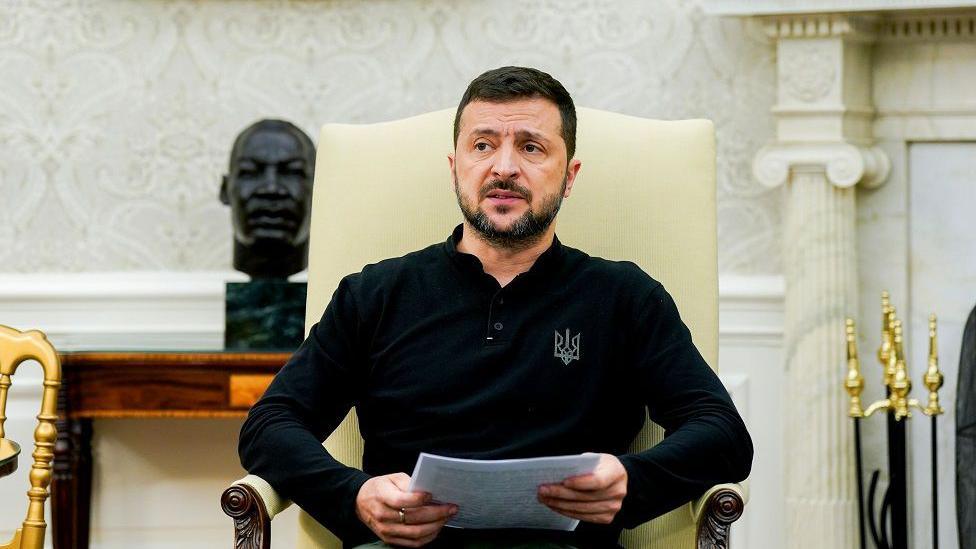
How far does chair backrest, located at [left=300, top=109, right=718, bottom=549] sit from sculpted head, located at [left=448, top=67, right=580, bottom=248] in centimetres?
24

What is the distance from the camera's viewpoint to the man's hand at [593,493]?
1.64 meters

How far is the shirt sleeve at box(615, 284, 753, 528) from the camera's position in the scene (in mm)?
1765

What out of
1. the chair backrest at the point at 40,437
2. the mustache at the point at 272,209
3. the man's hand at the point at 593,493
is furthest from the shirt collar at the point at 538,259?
the mustache at the point at 272,209

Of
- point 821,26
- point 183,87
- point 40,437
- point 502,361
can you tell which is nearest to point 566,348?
point 502,361

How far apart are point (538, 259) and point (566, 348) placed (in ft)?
0.48

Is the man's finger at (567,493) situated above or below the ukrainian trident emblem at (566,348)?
below

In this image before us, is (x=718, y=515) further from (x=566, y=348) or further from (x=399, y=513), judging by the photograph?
(x=399, y=513)

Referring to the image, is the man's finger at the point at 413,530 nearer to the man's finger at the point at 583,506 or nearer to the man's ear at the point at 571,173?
the man's finger at the point at 583,506

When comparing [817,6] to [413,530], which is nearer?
[413,530]

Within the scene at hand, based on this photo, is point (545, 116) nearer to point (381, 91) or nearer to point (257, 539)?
point (257, 539)

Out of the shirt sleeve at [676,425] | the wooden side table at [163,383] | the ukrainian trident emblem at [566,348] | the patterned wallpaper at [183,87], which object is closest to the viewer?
the shirt sleeve at [676,425]

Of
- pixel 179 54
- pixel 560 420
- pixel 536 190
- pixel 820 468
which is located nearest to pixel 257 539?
pixel 560 420

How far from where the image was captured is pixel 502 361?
1.91 metres

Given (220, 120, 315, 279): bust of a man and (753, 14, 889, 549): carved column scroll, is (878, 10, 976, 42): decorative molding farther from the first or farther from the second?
(220, 120, 315, 279): bust of a man
